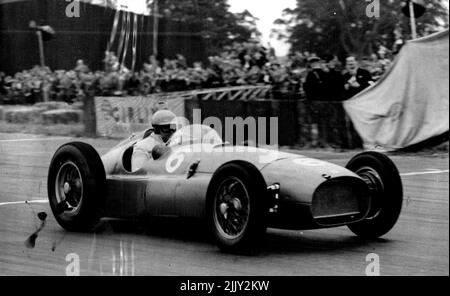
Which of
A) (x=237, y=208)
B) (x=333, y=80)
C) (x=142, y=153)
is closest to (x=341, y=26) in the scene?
(x=333, y=80)

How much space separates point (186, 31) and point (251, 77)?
1.36 ft

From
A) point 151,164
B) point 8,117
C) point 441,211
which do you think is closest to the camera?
point 441,211

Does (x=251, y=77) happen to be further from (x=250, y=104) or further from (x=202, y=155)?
(x=202, y=155)

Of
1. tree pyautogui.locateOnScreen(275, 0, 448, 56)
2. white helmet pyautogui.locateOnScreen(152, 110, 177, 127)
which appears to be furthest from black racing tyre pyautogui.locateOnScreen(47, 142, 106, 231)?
tree pyautogui.locateOnScreen(275, 0, 448, 56)

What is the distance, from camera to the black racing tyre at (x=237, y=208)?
5.09 meters

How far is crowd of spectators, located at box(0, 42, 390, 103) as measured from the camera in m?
4.00

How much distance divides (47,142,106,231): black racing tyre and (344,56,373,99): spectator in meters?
2.28

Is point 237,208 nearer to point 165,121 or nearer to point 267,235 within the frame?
point 267,235

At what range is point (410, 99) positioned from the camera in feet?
11.9

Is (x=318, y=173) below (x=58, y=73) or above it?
below

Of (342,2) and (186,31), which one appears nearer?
(342,2)

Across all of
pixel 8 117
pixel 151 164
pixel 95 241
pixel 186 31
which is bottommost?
pixel 95 241
